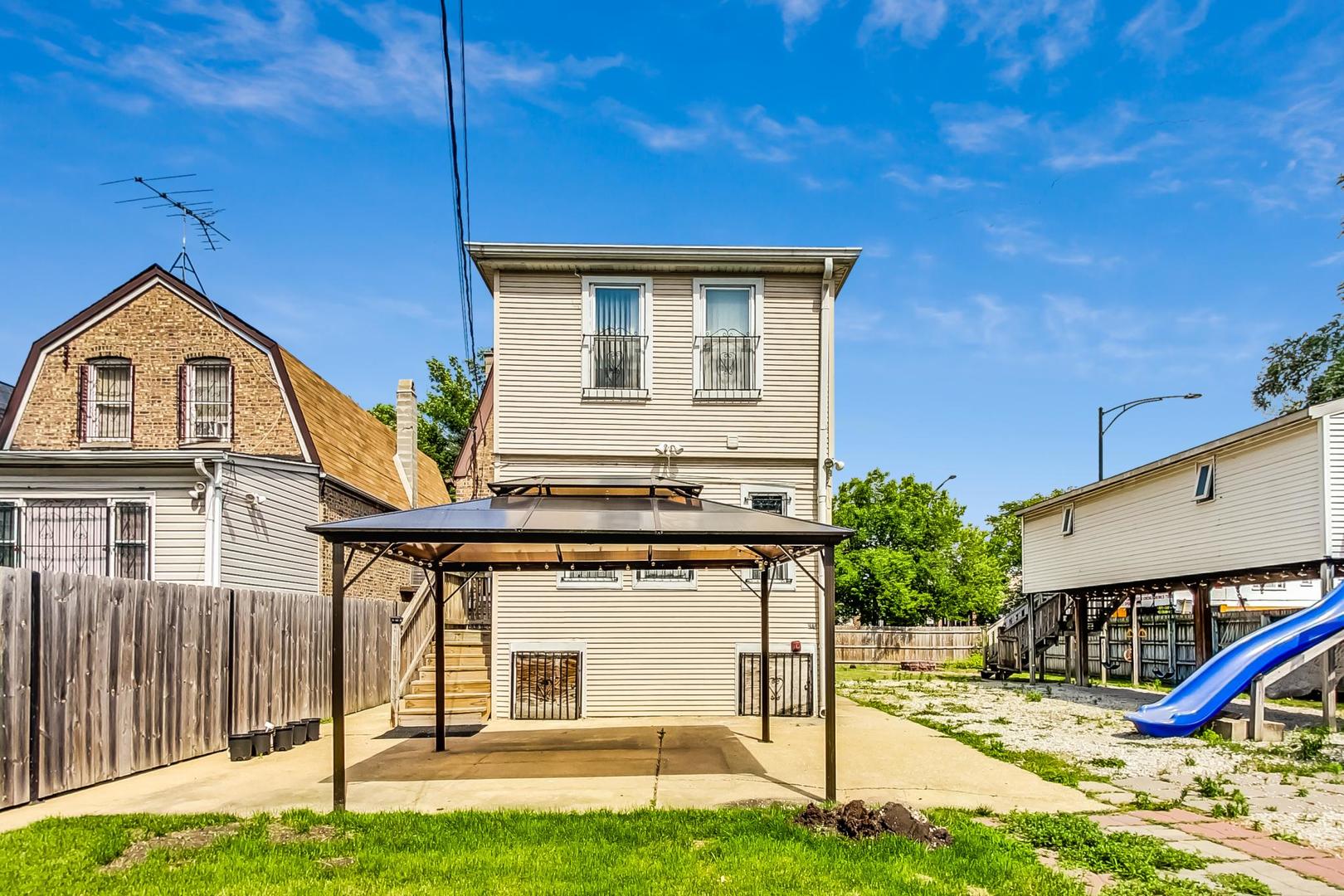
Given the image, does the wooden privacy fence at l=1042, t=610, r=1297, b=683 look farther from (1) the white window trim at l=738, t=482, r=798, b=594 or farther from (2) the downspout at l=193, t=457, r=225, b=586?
(2) the downspout at l=193, t=457, r=225, b=586

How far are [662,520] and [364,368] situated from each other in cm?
1896

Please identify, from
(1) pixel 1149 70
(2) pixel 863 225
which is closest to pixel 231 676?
(2) pixel 863 225

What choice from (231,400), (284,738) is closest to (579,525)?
(284,738)

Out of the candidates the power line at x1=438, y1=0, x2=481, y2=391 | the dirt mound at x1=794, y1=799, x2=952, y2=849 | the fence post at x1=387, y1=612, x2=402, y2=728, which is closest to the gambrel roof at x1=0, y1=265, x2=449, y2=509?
the power line at x1=438, y1=0, x2=481, y2=391

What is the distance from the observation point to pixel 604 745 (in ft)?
37.6

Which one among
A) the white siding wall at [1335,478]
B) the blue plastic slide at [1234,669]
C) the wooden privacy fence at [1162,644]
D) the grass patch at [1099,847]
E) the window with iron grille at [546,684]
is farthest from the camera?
the wooden privacy fence at [1162,644]

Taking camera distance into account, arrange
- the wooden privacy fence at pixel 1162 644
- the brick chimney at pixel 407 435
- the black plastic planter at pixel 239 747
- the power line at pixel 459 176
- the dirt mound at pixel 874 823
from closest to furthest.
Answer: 1. the dirt mound at pixel 874 823
2. the power line at pixel 459 176
3. the black plastic planter at pixel 239 747
4. the wooden privacy fence at pixel 1162 644
5. the brick chimney at pixel 407 435

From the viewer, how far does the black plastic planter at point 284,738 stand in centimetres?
1185

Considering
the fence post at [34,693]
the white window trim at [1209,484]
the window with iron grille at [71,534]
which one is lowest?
the fence post at [34,693]

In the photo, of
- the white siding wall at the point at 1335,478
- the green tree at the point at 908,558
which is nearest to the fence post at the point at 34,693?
the white siding wall at the point at 1335,478

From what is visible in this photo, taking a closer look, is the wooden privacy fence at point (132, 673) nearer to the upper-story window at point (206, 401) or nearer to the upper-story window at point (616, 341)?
the upper-story window at point (206, 401)

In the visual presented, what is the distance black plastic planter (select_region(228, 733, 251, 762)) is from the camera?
10953mm

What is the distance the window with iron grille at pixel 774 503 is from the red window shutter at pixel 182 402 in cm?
1089

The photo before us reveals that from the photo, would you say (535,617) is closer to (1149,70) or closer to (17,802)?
(17,802)
